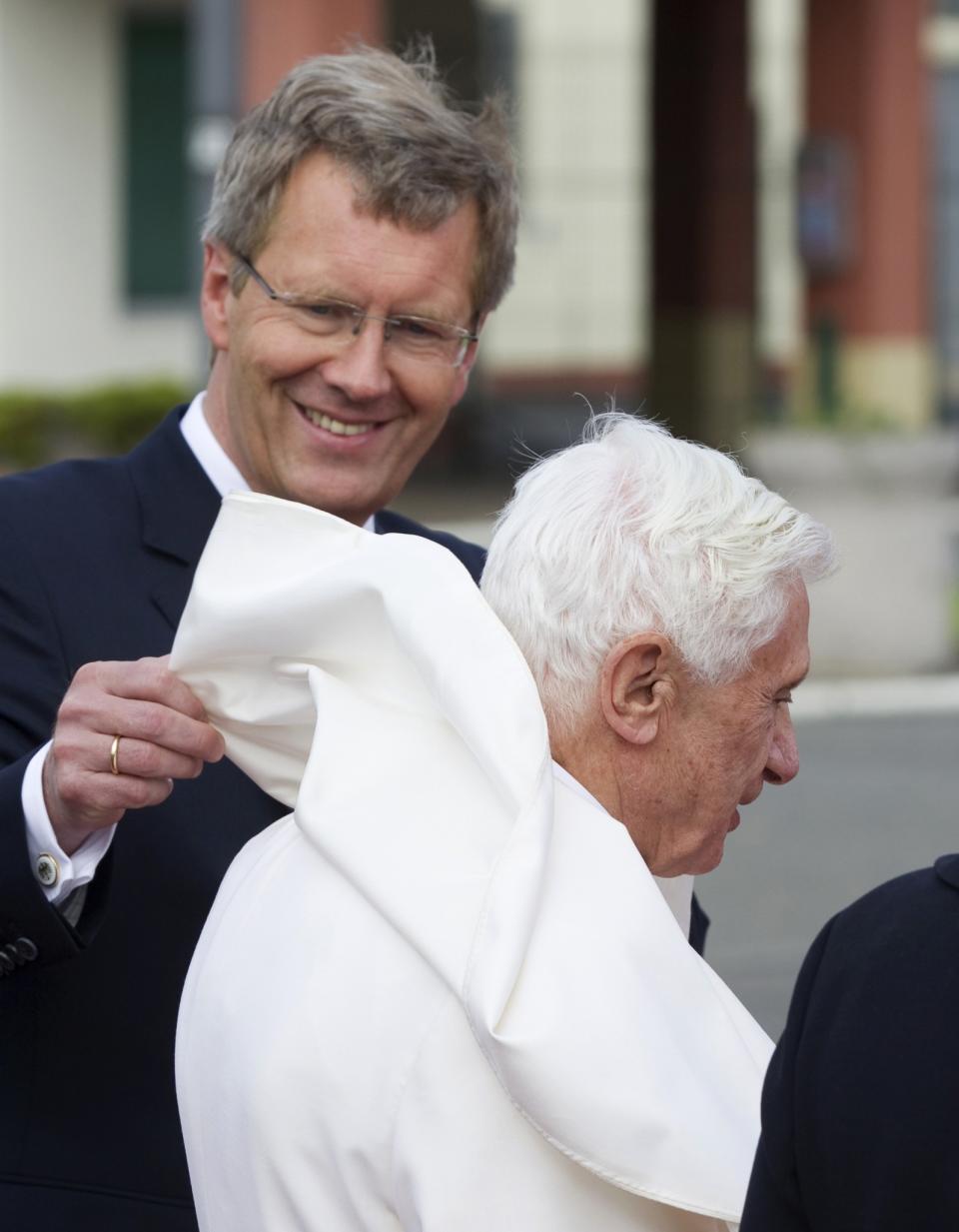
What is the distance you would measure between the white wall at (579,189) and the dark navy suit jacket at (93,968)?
895 inches

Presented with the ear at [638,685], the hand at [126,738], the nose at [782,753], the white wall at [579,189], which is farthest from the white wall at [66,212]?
the ear at [638,685]

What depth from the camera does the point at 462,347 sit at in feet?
9.17

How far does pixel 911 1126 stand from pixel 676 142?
18234mm

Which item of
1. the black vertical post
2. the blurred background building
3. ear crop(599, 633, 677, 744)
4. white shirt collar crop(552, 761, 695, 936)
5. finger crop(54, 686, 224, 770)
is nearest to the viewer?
ear crop(599, 633, 677, 744)

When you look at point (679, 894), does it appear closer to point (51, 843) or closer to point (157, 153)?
point (51, 843)

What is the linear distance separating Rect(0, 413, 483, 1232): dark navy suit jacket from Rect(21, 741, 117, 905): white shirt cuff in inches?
0.6

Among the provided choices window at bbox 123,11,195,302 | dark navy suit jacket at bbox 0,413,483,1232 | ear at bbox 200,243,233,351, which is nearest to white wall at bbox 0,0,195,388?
window at bbox 123,11,195,302

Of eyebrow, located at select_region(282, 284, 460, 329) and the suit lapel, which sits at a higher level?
eyebrow, located at select_region(282, 284, 460, 329)

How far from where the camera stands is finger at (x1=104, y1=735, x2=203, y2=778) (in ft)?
6.73

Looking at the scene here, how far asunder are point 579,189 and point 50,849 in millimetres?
25032

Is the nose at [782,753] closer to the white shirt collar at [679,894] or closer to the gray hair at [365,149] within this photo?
the white shirt collar at [679,894]

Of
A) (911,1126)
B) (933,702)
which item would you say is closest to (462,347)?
(911,1126)

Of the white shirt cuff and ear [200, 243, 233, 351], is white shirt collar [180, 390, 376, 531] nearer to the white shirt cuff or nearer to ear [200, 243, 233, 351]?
ear [200, 243, 233, 351]

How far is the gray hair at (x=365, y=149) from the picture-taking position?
103 inches
